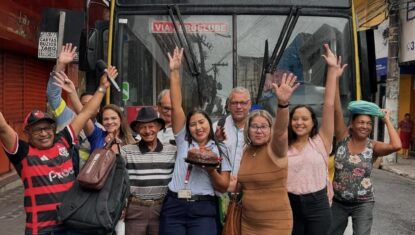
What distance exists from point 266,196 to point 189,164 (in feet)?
1.92

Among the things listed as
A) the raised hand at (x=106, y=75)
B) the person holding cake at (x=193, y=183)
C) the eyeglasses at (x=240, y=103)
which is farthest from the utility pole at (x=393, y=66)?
the person holding cake at (x=193, y=183)

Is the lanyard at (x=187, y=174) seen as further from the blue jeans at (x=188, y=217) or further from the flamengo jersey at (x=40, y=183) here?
the flamengo jersey at (x=40, y=183)

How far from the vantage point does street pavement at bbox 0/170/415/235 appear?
300 inches

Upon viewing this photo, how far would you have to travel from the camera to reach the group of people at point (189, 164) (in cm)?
348

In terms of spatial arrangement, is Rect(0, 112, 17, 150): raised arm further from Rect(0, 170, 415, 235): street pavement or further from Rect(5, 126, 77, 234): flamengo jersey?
Rect(0, 170, 415, 235): street pavement

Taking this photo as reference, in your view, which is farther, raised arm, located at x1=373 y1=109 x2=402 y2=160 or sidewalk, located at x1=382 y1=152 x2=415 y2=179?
sidewalk, located at x1=382 y1=152 x2=415 y2=179

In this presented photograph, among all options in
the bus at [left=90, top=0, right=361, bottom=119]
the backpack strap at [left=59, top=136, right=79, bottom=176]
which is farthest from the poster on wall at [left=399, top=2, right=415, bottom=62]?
the backpack strap at [left=59, top=136, right=79, bottom=176]

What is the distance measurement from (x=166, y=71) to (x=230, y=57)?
0.59m

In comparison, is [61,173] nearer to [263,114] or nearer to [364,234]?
[263,114]

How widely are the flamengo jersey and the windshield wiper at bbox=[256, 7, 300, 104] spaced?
190 cm

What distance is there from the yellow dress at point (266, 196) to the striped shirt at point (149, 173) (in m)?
0.58

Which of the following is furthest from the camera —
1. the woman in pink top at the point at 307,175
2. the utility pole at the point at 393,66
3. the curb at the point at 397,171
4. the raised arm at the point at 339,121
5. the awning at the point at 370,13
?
the awning at the point at 370,13

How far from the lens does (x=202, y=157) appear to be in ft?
11.5

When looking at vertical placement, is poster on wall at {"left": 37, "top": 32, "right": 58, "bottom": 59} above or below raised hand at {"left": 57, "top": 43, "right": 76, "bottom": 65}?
above
